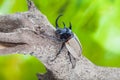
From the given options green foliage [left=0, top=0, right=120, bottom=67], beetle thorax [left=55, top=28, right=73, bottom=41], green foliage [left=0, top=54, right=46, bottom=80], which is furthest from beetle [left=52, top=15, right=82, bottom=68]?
green foliage [left=0, top=0, right=120, bottom=67]

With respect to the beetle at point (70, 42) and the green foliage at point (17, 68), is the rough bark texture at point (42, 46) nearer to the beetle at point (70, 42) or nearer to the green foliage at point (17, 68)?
the beetle at point (70, 42)

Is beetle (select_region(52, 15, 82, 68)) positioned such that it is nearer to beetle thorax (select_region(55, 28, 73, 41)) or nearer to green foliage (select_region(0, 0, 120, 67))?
beetle thorax (select_region(55, 28, 73, 41))

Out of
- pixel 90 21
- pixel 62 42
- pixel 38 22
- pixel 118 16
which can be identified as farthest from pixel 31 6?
pixel 118 16

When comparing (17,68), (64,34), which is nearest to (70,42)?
(64,34)

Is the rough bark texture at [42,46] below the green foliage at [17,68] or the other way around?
the other way around

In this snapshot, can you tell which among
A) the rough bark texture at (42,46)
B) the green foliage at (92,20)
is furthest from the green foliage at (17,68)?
the green foliage at (92,20)

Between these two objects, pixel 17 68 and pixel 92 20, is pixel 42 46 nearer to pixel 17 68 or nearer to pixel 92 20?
pixel 17 68

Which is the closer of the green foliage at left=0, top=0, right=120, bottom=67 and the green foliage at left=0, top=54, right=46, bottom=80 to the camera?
the green foliage at left=0, top=54, right=46, bottom=80
